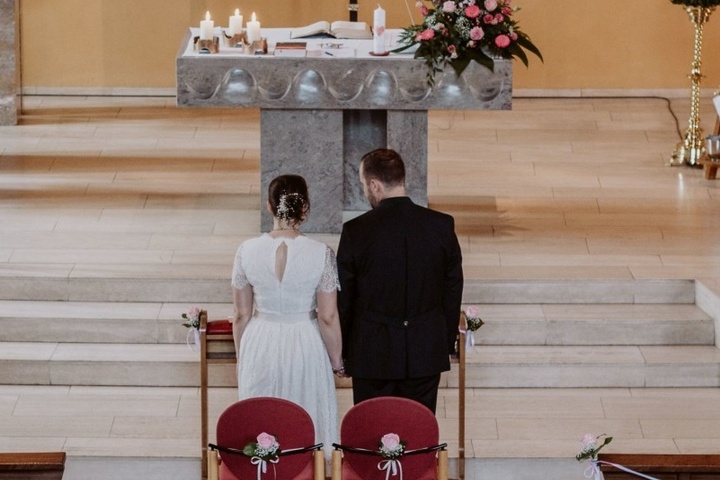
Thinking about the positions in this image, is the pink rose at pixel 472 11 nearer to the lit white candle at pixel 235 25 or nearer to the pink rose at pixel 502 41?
the pink rose at pixel 502 41

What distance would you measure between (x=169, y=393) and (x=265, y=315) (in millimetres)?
1766

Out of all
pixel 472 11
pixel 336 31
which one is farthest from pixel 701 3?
pixel 336 31

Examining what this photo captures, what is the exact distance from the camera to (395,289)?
19.4ft

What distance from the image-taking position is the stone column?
11297 mm

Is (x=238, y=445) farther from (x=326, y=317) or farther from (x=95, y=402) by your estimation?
(x=95, y=402)

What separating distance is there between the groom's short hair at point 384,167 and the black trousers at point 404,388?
85cm

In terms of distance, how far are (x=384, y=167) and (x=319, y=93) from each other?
2.75m

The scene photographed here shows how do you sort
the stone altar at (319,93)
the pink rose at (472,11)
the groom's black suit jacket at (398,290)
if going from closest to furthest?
the groom's black suit jacket at (398,290) < the pink rose at (472,11) < the stone altar at (319,93)

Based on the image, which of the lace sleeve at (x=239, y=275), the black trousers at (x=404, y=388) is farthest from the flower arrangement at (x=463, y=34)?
the lace sleeve at (x=239, y=275)

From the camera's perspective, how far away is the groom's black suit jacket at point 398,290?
230 inches

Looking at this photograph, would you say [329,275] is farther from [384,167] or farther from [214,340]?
[214,340]

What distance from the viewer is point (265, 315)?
5.98 metres

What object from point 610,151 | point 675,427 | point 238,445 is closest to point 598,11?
point 610,151

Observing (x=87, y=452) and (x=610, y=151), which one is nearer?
(x=87, y=452)
